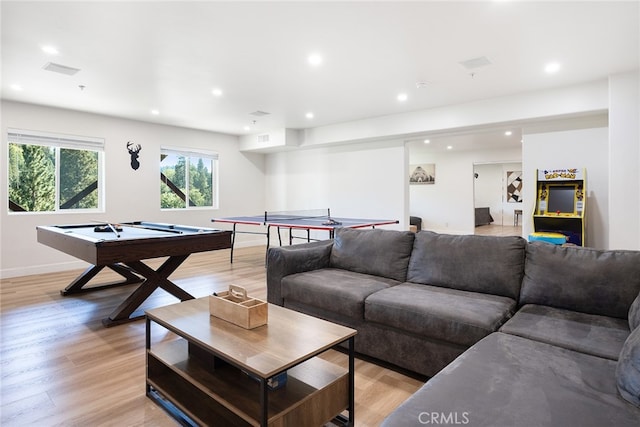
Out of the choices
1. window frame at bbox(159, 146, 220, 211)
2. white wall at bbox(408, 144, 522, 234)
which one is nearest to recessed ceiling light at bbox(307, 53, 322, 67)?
window frame at bbox(159, 146, 220, 211)

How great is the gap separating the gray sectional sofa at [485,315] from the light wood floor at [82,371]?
0.37 metres

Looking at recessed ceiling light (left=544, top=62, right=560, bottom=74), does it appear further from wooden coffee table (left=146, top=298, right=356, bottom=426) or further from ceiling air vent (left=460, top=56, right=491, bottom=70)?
wooden coffee table (left=146, top=298, right=356, bottom=426)

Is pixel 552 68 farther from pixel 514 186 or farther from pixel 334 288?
pixel 514 186

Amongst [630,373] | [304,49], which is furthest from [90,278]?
[630,373]

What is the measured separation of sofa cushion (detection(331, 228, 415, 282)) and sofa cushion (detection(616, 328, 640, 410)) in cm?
156

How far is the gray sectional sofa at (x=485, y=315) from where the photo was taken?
113 cm

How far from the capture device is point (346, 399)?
170cm

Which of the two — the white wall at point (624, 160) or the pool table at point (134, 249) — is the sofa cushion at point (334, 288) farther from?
the white wall at point (624, 160)

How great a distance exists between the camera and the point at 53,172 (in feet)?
18.0

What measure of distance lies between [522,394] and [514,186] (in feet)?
40.5

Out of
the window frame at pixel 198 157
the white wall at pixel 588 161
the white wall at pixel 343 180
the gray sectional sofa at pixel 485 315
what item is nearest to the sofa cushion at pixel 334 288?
the gray sectional sofa at pixel 485 315

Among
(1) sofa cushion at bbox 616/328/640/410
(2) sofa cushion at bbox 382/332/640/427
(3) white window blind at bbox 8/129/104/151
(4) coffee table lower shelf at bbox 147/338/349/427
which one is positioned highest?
(3) white window blind at bbox 8/129/104/151

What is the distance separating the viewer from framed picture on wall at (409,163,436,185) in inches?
410

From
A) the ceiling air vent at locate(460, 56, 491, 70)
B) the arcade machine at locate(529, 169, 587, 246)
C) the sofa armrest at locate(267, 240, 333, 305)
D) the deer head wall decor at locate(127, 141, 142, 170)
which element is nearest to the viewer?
the sofa armrest at locate(267, 240, 333, 305)
